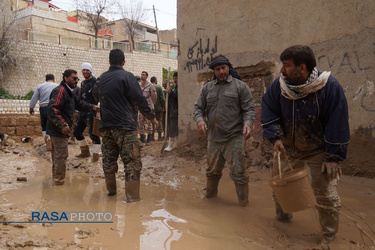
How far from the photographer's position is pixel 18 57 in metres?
23.9

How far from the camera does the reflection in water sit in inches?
115

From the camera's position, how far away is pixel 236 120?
4.09 metres

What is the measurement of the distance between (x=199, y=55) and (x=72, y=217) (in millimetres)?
4675

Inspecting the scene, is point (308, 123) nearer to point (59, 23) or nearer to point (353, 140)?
point (353, 140)

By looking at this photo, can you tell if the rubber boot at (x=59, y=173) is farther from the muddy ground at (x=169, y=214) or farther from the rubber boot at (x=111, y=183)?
the rubber boot at (x=111, y=183)

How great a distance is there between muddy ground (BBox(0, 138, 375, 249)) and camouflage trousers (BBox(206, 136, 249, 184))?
401 mm

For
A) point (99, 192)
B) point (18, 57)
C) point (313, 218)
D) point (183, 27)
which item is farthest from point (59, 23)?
point (313, 218)

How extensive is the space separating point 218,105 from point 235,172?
91cm

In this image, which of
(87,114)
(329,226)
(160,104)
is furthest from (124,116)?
(160,104)

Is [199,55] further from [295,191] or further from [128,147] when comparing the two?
[295,191]

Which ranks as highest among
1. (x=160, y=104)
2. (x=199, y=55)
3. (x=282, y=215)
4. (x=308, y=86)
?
(x=199, y=55)

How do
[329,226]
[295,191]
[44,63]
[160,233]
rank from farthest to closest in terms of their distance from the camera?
[44,63], [160,233], [329,226], [295,191]

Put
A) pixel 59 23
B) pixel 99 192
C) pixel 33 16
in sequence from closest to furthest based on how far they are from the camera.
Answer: pixel 99 192 → pixel 33 16 → pixel 59 23

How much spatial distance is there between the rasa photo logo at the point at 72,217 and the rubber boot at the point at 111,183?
738mm
